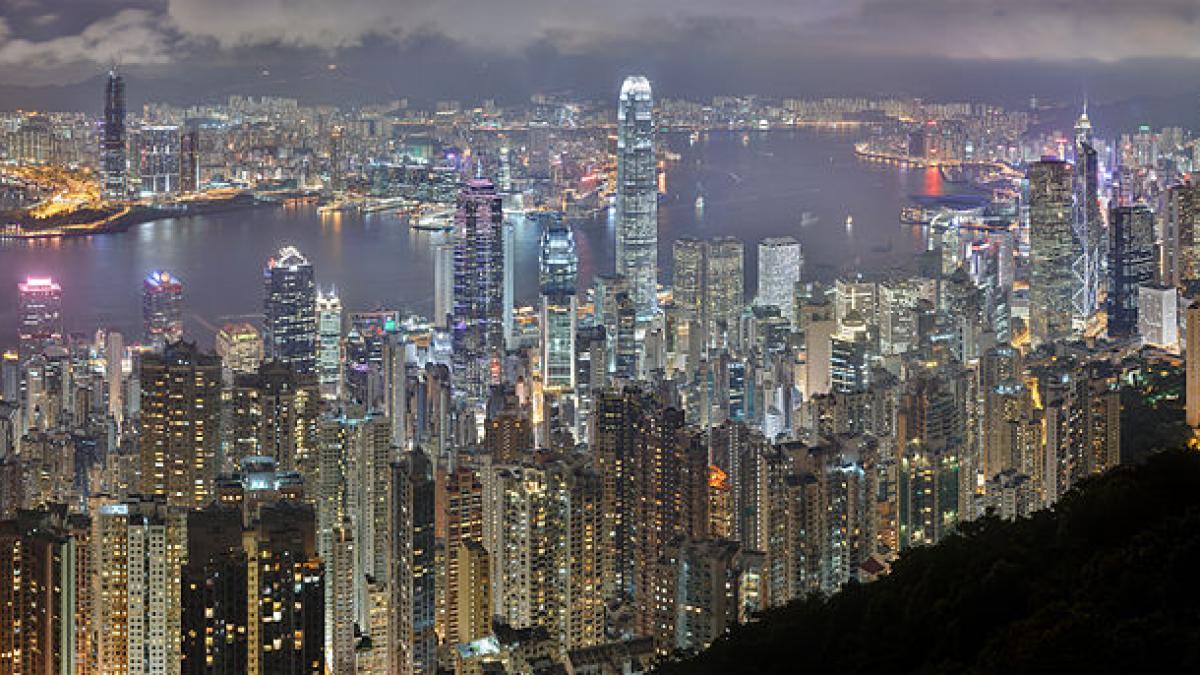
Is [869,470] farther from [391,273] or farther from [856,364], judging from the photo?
[391,273]

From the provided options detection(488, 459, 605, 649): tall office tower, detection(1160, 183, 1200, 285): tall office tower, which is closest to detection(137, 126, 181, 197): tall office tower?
detection(488, 459, 605, 649): tall office tower

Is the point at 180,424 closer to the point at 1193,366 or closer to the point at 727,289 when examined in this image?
the point at 727,289

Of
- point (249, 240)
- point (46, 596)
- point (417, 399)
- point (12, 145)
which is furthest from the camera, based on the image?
point (249, 240)

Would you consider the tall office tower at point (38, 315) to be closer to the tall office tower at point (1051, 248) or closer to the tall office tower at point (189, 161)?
the tall office tower at point (189, 161)

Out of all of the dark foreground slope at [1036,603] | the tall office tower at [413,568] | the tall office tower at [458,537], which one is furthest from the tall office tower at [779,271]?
the dark foreground slope at [1036,603]

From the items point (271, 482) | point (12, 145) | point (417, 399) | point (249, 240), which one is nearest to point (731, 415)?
point (417, 399)

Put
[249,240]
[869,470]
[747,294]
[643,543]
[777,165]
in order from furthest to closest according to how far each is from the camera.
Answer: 1. [747,294]
2. [777,165]
3. [249,240]
4. [869,470]
5. [643,543]

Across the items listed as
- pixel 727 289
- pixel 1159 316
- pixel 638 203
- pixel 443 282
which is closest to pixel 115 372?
pixel 443 282
